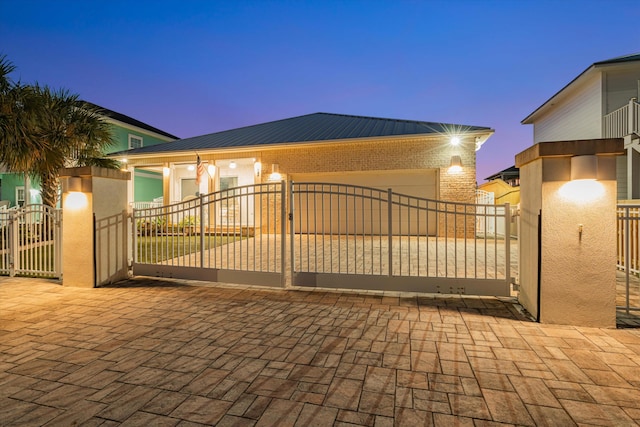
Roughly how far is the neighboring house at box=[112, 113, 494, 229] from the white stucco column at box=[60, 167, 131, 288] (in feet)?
26.4

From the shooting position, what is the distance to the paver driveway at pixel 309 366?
2.14m

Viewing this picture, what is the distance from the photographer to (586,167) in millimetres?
3531

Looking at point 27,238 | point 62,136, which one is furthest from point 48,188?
point 27,238

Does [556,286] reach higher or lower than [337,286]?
higher

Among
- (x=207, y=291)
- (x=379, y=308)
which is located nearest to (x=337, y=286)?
(x=379, y=308)

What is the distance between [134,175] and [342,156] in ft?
41.5

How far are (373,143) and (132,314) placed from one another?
10364mm

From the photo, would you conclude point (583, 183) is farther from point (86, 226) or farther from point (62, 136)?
point (62, 136)

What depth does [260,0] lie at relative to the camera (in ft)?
73.8

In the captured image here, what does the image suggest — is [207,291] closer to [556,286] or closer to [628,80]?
[556,286]

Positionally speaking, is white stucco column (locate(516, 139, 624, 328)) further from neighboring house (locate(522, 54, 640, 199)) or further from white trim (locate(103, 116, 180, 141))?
white trim (locate(103, 116, 180, 141))

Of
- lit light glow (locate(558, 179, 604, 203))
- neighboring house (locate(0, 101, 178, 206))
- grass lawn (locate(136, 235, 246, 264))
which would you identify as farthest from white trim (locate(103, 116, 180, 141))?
lit light glow (locate(558, 179, 604, 203))

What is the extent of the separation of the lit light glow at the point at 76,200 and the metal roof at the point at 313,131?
8275mm

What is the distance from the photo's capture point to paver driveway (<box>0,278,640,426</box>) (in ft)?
7.01
